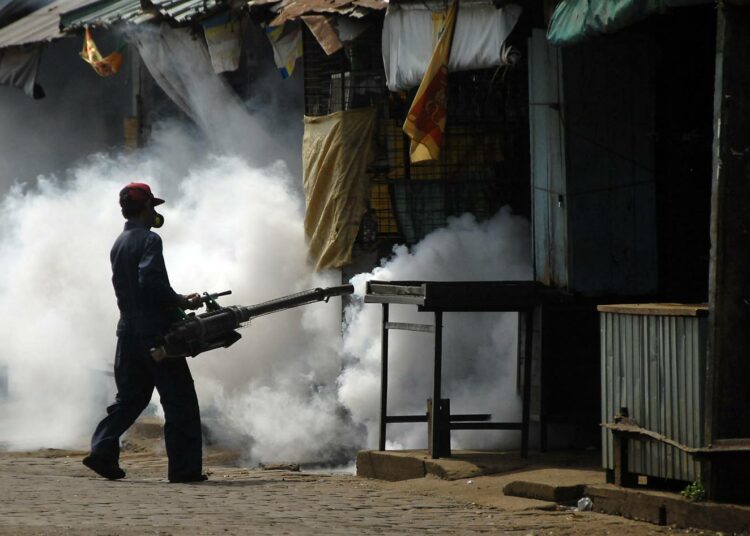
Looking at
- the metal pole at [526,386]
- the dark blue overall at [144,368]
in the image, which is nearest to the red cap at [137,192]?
the dark blue overall at [144,368]

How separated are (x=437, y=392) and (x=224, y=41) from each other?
194 inches

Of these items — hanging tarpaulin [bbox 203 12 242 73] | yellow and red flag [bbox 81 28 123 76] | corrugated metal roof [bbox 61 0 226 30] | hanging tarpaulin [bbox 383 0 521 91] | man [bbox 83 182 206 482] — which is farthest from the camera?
yellow and red flag [bbox 81 28 123 76]

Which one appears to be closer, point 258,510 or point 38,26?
point 258,510

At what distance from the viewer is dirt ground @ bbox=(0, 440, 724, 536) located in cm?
746

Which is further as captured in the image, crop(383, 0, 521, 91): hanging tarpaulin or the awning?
crop(383, 0, 521, 91): hanging tarpaulin

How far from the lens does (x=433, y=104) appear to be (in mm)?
10609

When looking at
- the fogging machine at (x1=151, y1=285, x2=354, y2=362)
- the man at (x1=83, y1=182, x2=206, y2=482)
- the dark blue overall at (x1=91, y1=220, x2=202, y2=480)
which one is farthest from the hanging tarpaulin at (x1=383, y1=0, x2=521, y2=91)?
the dark blue overall at (x1=91, y1=220, x2=202, y2=480)

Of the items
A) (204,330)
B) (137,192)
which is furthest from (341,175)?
(204,330)

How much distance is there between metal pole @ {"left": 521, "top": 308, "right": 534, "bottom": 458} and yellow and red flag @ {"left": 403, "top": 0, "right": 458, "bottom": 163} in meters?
1.50

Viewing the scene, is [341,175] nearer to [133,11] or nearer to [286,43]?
[286,43]

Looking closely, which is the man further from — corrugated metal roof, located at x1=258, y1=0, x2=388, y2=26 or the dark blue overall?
corrugated metal roof, located at x1=258, y1=0, x2=388, y2=26

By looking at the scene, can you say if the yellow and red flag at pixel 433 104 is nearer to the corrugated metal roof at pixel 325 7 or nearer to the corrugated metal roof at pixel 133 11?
the corrugated metal roof at pixel 325 7

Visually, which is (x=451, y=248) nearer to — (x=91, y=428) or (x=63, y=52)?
(x=91, y=428)

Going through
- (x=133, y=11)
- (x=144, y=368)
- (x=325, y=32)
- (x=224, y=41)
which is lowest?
(x=144, y=368)
